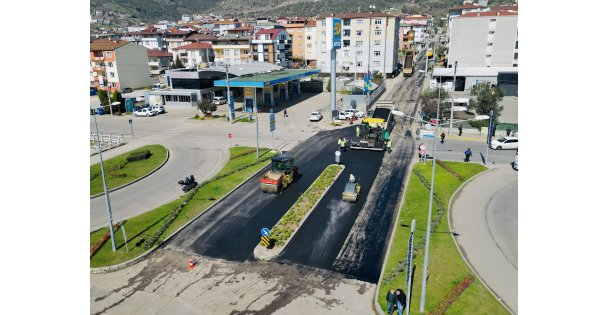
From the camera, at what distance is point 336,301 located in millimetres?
16297

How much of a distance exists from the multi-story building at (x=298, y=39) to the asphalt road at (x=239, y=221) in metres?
79.2

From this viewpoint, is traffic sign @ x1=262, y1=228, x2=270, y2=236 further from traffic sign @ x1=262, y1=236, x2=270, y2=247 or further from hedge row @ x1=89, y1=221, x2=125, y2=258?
hedge row @ x1=89, y1=221, x2=125, y2=258

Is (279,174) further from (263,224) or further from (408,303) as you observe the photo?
(408,303)

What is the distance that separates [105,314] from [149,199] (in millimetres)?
12430

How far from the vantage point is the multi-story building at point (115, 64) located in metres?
77.2

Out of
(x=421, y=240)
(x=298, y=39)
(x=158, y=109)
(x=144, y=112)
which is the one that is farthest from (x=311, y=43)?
(x=421, y=240)

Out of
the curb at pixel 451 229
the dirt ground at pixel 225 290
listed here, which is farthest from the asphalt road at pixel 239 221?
the curb at pixel 451 229

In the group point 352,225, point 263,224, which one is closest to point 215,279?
point 263,224

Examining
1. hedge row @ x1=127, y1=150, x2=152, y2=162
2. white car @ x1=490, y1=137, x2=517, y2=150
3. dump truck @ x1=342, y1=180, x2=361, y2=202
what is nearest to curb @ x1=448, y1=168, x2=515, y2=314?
dump truck @ x1=342, y1=180, x2=361, y2=202

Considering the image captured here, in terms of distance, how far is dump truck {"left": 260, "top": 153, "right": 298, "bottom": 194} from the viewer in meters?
27.3

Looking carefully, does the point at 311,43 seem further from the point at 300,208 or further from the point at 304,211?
the point at 304,211

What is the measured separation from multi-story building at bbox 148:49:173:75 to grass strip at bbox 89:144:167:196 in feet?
239

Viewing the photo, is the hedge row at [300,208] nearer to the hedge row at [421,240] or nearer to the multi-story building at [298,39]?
the hedge row at [421,240]

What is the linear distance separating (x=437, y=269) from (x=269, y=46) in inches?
3380
